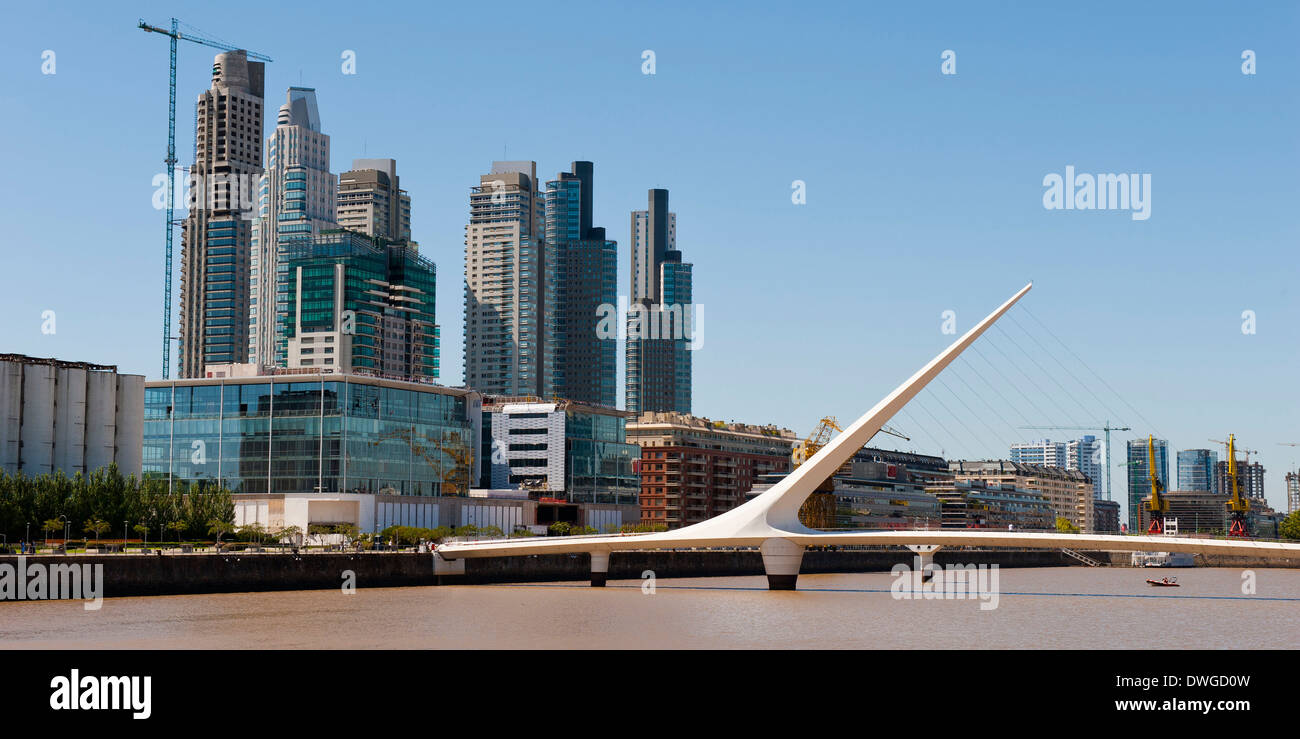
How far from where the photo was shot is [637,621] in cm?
3912

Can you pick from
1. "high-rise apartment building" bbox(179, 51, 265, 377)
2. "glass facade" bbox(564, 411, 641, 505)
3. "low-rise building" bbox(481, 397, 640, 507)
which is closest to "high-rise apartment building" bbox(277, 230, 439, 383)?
"high-rise apartment building" bbox(179, 51, 265, 377)

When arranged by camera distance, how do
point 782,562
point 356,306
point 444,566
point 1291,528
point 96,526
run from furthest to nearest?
point 356,306 < point 1291,528 < point 444,566 < point 96,526 < point 782,562

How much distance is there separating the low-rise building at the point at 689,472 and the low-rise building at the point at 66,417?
6409cm

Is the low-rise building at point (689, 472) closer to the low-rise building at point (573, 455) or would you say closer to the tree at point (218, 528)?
the low-rise building at point (573, 455)

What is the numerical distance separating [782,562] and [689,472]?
8082 cm

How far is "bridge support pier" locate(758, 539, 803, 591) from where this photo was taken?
5462 cm

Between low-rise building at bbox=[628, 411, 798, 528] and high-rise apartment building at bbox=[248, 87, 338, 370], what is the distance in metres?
48.7

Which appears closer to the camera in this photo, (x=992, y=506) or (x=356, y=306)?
(x=356, y=306)

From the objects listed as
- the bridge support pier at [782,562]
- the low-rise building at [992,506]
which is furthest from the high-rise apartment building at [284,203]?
the bridge support pier at [782,562]

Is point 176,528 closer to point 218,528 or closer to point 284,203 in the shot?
point 218,528

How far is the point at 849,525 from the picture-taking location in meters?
145

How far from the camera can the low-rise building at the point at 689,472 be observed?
135 metres

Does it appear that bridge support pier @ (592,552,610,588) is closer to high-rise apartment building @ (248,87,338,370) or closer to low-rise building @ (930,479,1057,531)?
low-rise building @ (930,479,1057,531)

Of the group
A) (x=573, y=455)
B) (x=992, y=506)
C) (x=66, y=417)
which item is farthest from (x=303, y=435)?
(x=992, y=506)
